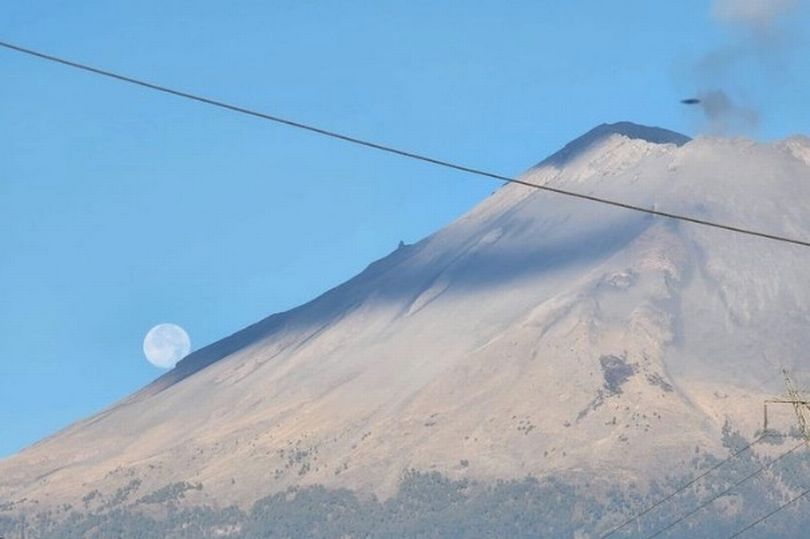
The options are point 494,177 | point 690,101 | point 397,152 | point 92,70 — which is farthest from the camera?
point 690,101

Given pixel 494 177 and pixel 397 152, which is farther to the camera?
pixel 494 177

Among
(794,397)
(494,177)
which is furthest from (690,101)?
(494,177)

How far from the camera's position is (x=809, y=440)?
41.3 m

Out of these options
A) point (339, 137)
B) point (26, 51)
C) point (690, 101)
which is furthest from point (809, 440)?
point (26, 51)

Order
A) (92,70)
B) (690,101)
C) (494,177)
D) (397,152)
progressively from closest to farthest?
(92,70)
(397,152)
(494,177)
(690,101)

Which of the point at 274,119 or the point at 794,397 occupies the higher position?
the point at 274,119

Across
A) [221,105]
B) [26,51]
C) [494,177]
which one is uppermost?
[26,51]

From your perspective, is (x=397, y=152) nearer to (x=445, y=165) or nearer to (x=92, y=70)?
(x=445, y=165)

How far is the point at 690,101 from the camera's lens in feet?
132

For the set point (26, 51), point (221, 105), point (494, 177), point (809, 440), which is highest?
point (26, 51)

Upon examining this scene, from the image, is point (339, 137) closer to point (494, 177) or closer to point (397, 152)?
point (397, 152)

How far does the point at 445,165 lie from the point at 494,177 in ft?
5.78

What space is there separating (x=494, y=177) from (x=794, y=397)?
2171 cm

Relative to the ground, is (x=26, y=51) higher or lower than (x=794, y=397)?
higher
